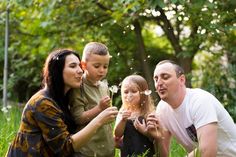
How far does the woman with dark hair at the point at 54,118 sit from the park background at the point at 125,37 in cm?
317

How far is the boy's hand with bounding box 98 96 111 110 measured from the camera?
334 cm

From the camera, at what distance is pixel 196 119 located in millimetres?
3496

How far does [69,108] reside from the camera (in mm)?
3492

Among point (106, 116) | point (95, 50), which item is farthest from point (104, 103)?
point (95, 50)

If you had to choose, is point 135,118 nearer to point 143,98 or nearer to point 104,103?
point 143,98

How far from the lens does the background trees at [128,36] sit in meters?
7.27

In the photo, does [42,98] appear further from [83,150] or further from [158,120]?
[158,120]

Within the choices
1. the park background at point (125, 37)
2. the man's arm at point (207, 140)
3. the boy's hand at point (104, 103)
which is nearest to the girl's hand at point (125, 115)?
the boy's hand at point (104, 103)

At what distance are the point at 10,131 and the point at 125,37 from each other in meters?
4.13

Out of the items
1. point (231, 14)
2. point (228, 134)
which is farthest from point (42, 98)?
point (231, 14)

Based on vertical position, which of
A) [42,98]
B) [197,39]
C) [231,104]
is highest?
[197,39]

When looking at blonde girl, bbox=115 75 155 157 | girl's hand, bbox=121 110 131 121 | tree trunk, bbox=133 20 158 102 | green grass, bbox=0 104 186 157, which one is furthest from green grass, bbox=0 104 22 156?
tree trunk, bbox=133 20 158 102

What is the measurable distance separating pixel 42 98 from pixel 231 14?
450 centimetres

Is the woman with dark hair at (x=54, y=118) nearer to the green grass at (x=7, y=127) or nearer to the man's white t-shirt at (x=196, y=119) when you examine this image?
the man's white t-shirt at (x=196, y=119)
